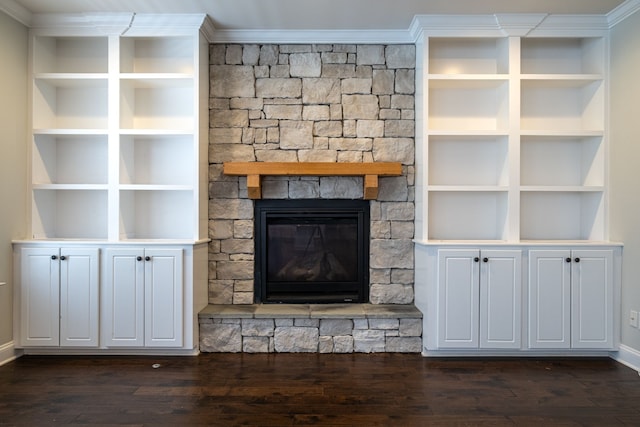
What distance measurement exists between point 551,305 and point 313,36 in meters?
2.79

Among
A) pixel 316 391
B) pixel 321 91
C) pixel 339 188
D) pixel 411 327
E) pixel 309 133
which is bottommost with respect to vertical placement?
pixel 316 391

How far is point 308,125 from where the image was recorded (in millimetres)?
3336

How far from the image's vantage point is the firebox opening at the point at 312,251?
335 centimetres

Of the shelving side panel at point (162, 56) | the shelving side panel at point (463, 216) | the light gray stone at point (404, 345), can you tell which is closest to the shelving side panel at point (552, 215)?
the shelving side panel at point (463, 216)

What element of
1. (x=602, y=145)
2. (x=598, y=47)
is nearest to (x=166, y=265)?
(x=602, y=145)

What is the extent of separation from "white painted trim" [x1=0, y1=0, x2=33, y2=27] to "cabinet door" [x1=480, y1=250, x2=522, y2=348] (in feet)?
12.5

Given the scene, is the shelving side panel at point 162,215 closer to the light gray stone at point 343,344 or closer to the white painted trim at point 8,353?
the white painted trim at point 8,353

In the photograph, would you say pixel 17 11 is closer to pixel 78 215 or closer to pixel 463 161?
pixel 78 215

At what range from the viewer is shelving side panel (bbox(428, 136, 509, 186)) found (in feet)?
10.9

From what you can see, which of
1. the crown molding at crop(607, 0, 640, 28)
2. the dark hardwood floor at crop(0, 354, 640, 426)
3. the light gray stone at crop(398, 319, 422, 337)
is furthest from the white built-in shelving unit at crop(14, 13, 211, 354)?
the crown molding at crop(607, 0, 640, 28)

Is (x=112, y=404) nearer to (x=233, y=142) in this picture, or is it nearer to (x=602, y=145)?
(x=233, y=142)

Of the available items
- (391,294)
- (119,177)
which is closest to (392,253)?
(391,294)

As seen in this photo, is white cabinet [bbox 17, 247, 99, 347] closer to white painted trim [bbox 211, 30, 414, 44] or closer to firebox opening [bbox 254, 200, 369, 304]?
firebox opening [bbox 254, 200, 369, 304]

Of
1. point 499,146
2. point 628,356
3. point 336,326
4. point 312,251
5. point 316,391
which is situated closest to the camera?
point 316,391
